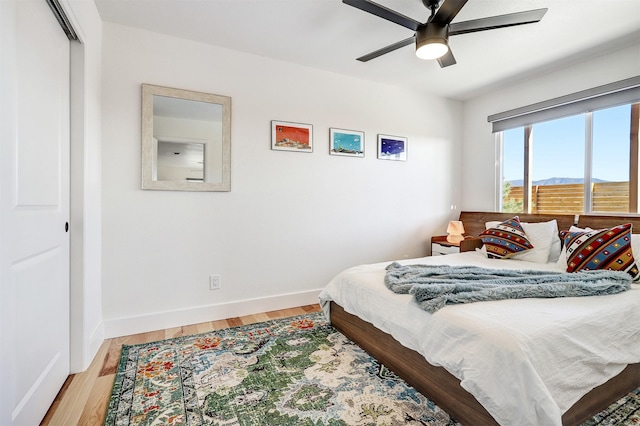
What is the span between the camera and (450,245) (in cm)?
362

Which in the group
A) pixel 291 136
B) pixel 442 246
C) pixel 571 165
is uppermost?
pixel 291 136

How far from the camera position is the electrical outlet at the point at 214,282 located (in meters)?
2.73

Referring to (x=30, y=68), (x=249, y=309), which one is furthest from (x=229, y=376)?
(x=30, y=68)

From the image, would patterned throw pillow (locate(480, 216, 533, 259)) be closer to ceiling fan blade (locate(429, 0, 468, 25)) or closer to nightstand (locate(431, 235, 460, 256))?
nightstand (locate(431, 235, 460, 256))

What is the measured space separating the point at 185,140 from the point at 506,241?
121 inches

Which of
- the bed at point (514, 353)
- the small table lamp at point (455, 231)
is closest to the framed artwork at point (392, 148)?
the small table lamp at point (455, 231)

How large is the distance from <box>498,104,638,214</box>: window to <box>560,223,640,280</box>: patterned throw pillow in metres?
0.85

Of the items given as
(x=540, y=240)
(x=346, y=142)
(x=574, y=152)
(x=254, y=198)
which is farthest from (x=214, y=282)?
(x=574, y=152)

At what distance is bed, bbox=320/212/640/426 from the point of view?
115cm

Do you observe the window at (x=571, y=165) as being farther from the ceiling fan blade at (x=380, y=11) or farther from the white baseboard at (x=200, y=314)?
the white baseboard at (x=200, y=314)

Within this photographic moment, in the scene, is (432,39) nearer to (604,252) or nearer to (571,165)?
(604,252)

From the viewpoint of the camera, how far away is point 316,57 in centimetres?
293

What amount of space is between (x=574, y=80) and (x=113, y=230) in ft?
14.8

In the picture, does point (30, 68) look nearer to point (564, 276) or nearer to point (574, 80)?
point (564, 276)
